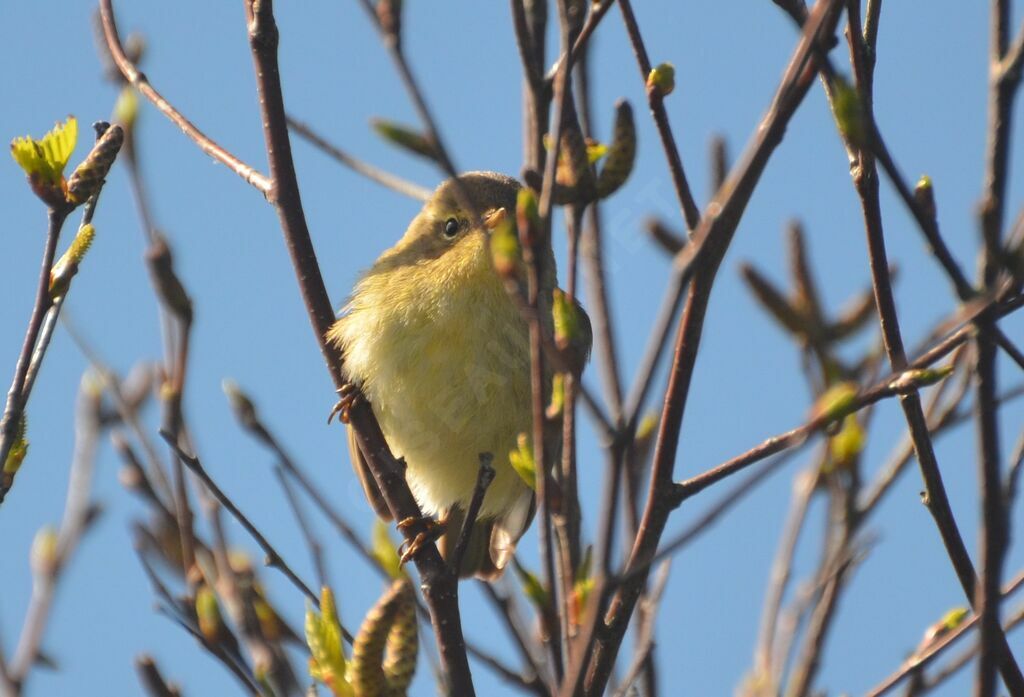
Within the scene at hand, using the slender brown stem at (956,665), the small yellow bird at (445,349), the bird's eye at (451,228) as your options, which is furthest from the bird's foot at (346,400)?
the slender brown stem at (956,665)

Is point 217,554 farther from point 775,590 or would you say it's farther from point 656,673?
point 775,590

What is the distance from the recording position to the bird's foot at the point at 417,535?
2783 millimetres

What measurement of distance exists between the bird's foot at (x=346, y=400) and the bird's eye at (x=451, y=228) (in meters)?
0.79

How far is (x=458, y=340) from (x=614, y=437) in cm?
225

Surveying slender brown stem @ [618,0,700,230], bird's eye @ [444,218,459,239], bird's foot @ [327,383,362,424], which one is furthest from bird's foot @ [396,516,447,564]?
bird's eye @ [444,218,459,239]

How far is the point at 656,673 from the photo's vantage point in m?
2.73

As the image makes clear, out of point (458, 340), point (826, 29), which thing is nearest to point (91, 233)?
point (826, 29)

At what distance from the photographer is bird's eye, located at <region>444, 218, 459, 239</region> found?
4270mm

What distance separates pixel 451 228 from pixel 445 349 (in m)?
0.60

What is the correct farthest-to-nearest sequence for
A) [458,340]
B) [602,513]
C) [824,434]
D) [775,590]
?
[458,340], [775,590], [824,434], [602,513]

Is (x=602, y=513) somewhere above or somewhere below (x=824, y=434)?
below

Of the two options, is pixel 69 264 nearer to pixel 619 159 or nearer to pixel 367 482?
pixel 619 159

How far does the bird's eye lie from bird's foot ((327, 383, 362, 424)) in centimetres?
79

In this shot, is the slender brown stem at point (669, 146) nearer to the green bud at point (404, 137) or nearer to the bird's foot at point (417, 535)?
the green bud at point (404, 137)
